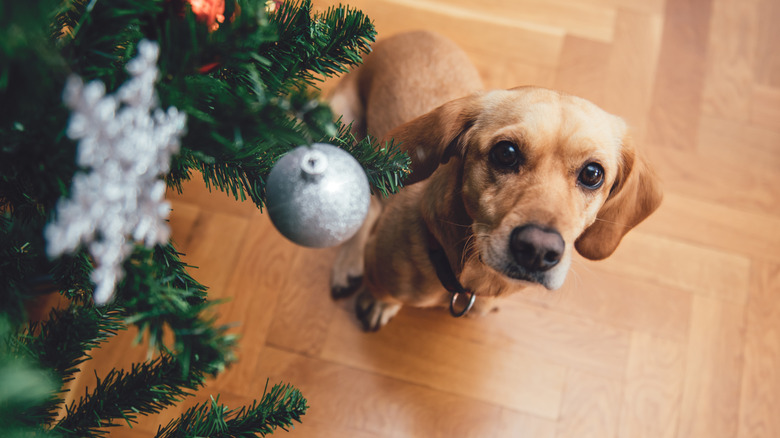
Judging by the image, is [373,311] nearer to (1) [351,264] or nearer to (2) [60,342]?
(1) [351,264]

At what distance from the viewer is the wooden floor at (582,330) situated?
4.68ft

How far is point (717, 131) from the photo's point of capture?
177 cm

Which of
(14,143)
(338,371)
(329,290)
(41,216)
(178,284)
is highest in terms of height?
(14,143)

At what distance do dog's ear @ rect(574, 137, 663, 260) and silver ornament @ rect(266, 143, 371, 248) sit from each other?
749mm

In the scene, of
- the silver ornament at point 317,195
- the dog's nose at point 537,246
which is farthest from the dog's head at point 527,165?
the silver ornament at point 317,195

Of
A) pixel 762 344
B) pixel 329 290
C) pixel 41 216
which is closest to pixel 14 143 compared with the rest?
pixel 41 216

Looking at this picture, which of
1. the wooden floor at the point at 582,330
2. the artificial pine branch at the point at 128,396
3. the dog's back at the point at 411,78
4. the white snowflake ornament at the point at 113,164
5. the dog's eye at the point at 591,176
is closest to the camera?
the white snowflake ornament at the point at 113,164

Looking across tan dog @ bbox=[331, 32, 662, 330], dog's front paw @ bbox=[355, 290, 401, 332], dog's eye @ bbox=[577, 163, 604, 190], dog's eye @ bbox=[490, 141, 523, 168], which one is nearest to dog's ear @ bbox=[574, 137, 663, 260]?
tan dog @ bbox=[331, 32, 662, 330]

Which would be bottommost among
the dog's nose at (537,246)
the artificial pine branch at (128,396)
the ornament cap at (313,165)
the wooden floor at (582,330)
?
the wooden floor at (582,330)

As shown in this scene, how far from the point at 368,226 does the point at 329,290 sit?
23 cm

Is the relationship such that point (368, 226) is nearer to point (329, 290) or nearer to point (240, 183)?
point (329, 290)

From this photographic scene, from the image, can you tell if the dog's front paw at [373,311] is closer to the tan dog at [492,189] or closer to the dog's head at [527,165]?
the tan dog at [492,189]

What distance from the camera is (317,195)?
0.52 meters

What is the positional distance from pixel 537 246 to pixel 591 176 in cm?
22
